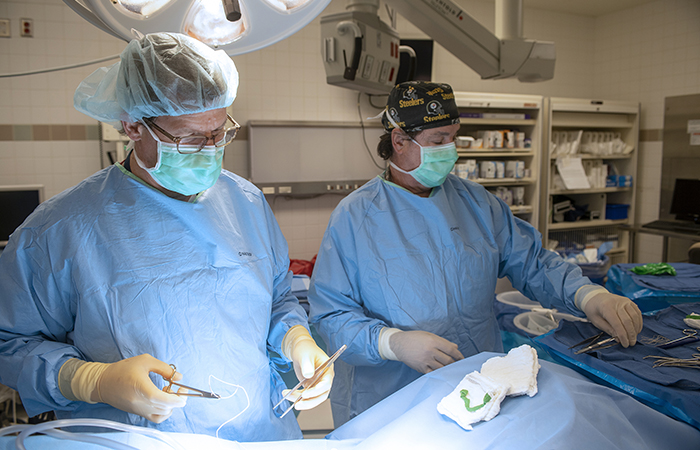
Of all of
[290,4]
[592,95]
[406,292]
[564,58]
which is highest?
[564,58]

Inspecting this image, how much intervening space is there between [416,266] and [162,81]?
0.94 m

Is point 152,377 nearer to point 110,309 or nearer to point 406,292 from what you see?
point 110,309

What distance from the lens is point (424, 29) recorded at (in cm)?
173

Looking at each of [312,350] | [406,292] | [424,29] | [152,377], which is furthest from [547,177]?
[152,377]

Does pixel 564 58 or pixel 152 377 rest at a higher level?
pixel 564 58

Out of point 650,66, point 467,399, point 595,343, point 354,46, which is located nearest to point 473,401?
point 467,399

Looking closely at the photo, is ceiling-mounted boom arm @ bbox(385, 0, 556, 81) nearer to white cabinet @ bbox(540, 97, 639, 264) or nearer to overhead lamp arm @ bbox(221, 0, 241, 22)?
overhead lamp arm @ bbox(221, 0, 241, 22)

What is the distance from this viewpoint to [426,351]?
4.19 feet

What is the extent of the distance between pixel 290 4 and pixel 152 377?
85cm

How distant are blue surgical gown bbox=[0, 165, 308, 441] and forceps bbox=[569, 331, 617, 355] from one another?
83 cm

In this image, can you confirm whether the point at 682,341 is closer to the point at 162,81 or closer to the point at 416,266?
the point at 416,266

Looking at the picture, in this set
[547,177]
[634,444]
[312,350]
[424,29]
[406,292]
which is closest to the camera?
[634,444]

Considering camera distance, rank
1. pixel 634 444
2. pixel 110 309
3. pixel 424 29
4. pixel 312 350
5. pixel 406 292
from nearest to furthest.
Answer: pixel 634 444, pixel 110 309, pixel 312 350, pixel 406 292, pixel 424 29

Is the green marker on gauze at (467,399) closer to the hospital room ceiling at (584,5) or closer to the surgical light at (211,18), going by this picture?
the surgical light at (211,18)
